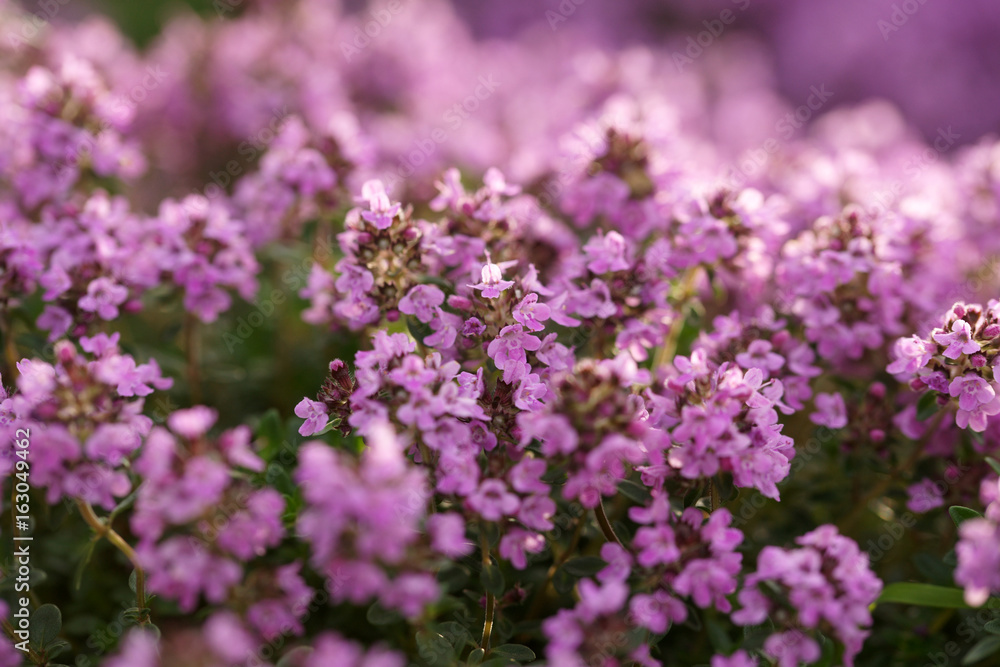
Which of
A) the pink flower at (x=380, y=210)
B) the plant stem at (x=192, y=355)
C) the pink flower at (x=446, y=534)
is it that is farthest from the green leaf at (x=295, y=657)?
the plant stem at (x=192, y=355)

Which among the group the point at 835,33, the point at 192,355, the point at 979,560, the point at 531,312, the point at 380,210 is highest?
the point at 835,33

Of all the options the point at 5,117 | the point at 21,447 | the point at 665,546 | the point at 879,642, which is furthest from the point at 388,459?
the point at 5,117

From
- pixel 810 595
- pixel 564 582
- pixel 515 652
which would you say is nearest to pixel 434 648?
pixel 515 652

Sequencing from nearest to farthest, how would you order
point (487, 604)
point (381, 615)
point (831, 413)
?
point (381, 615) < point (487, 604) < point (831, 413)

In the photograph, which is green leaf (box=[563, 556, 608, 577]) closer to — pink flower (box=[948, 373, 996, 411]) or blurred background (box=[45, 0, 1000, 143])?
pink flower (box=[948, 373, 996, 411])

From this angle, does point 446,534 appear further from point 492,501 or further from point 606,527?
point 606,527

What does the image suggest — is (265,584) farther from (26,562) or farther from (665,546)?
(26,562)

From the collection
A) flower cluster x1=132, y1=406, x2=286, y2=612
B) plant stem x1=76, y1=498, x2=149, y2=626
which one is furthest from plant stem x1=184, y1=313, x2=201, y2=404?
flower cluster x1=132, y1=406, x2=286, y2=612
